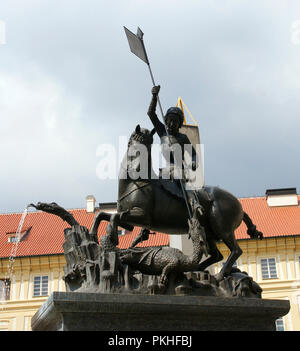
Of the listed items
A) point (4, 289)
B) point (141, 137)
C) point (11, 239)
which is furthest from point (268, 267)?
point (141, 137)

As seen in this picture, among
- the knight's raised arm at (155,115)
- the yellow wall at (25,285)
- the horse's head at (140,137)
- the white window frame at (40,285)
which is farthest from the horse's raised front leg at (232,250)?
the white window frame at (40,285)

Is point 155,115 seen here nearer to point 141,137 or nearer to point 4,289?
point 141,137

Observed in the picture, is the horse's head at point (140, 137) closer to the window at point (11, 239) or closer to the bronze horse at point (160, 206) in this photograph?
the bronze horse at point (160, 206)

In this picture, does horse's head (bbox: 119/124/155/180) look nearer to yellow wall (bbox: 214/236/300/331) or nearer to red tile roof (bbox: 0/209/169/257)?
red tile roof (bbox: 0/209/169/257)

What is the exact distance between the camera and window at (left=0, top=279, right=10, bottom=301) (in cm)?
4155

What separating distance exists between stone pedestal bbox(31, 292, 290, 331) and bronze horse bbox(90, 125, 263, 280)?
27.8 inches

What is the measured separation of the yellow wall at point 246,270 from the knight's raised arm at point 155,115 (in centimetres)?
3172

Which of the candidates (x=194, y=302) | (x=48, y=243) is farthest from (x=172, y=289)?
(x=48, y=243)

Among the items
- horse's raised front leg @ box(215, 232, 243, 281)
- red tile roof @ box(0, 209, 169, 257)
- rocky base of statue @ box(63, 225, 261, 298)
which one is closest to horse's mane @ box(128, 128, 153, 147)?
rocky base of statue @ box(63, 225, 261, 298)

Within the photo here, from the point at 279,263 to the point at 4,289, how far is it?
2011 centimetres

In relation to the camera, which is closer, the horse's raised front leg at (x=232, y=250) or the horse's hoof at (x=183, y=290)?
the horse's hoof at (x=183, y=290)

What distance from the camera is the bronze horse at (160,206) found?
8469 mm
